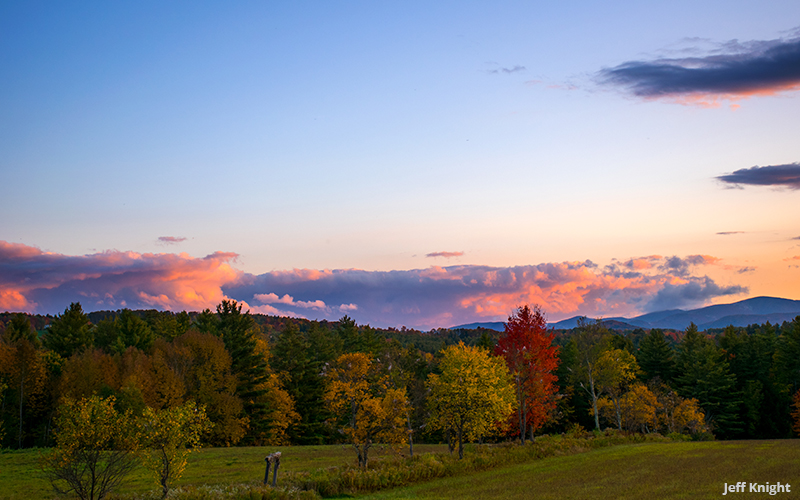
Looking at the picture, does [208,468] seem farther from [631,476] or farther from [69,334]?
[69,334]

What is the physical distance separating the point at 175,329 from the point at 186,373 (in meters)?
24.3

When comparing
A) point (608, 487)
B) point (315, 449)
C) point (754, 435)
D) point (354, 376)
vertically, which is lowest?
point (754, 435)

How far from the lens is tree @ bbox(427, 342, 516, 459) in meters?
45.2

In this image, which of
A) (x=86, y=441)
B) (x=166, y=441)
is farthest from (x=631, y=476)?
(x=86, y=441)

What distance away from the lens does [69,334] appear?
263 feet

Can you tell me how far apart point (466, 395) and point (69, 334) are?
65.8m

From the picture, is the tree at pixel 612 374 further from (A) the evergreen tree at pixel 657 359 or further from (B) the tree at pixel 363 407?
(B) the tree at pixel 363 407

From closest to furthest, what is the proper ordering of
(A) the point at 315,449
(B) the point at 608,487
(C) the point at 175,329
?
(B) the point at 608,487, (A) the point at 315,449, (C) the point at 175,329

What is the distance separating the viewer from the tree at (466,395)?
45.2 meters

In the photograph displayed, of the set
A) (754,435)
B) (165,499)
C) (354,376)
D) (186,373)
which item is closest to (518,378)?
(354,376)

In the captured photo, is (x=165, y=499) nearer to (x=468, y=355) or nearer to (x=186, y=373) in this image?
(x=468, y=355)

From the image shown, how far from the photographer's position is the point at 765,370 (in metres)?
89.2

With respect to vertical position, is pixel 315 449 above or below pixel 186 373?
below

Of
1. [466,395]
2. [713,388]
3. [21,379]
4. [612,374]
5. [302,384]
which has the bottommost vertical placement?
[713,388]
